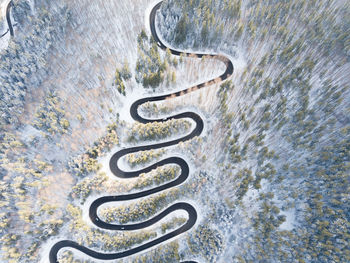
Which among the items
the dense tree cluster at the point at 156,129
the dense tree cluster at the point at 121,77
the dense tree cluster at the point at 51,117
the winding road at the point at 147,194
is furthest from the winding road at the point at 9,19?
the dense tree cluster at the point at 156,129

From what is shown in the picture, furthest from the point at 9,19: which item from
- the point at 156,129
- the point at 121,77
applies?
the point at 156,129

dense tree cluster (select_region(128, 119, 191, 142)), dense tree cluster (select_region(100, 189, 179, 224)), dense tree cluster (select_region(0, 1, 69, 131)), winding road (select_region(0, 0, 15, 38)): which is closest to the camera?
dense tree cluster (select_region(100, 189, 179, 224))

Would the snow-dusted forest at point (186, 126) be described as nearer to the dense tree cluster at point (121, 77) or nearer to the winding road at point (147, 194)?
the dense tree cluster at point (121, 77)

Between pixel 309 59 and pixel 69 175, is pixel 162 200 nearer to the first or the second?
pixel 69 175

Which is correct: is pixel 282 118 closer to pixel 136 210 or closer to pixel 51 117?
pixel 136 210

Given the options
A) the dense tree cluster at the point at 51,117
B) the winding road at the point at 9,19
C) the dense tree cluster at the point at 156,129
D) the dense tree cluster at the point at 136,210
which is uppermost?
the winding road at the point at 9,19

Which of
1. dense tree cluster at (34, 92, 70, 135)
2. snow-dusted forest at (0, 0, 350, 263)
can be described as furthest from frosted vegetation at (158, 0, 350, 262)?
dense tree cluster at (34, 92, 70, 135)

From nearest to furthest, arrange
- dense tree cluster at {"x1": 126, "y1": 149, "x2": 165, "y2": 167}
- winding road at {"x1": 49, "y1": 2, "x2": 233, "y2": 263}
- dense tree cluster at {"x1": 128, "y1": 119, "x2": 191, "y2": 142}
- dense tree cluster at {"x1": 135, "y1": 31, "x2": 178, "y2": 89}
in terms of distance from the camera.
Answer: winding road at {"x1": 49, "y1": 2, "x2": 233, "y2": 263} < dense tree cluster at {"x1": 126, "y1": 149, "x2": 165, "y2": 167} < dense tree cluster at {"x1": 128, "y1": 119, "x2": 191, "y2": 142} < dense tree cluster at {"x1": 135, "y1": 31, "x2": 178, "y2": 89}

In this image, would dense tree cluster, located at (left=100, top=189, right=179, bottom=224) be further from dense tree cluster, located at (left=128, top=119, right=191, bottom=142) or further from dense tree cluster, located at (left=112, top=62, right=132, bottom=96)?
dense tree cluster, located at (left=112, top=62, right=132, bottom=96)
